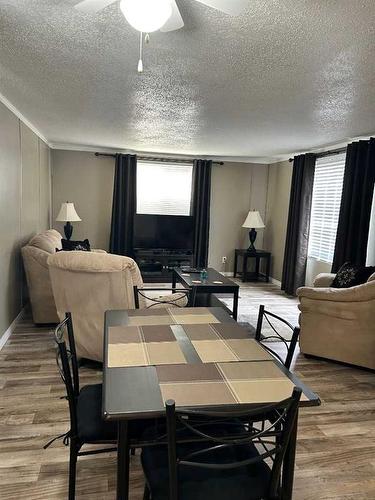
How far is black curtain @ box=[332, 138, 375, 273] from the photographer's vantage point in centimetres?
453

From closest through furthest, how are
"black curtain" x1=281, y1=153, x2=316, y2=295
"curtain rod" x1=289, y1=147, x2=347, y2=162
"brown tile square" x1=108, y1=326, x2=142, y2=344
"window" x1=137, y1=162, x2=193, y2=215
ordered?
"brown tile square" x1=108, y1=326, x2=142, y2=344
"curtain rod" x1=289, y1=147, x2=347, y2=162
"black curtain" x1=281, y1=153, x2=316, y2=295
"window" x1=137, y1=162, x2=193, y2=215

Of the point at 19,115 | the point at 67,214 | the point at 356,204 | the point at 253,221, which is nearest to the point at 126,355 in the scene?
the point at 19,115

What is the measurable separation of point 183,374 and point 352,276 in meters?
3.15

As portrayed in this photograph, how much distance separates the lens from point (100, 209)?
274 inches

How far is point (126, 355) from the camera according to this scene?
5.20 ft

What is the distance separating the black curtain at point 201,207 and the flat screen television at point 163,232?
0.58ft

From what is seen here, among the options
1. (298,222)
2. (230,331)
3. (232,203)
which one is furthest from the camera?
(232,203)

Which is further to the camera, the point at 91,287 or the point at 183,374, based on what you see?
the point at 91,287

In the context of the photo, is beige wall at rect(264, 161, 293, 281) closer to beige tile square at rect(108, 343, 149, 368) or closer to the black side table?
the black side table

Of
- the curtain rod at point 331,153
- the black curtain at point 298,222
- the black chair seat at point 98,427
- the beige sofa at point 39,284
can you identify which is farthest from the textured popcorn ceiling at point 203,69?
the black chair seat at point 98,427

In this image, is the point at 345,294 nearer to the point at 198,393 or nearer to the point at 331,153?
the point at 198,393

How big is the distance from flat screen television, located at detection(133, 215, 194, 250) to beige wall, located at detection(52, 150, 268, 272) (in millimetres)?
621

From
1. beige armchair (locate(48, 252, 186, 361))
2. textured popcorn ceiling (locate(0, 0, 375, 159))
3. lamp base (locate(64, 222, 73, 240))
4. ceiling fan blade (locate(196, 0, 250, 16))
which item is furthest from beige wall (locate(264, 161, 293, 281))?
ceiling fan blade (locate(196, 0, 250, 16))

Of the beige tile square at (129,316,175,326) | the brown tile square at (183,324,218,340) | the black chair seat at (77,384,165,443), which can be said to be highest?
the brown tile square at (183,324,218,340)
